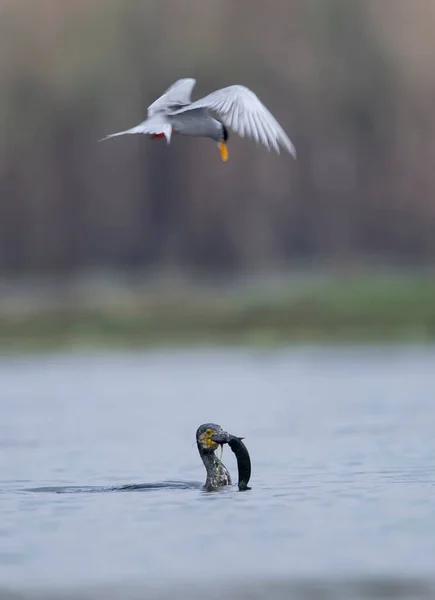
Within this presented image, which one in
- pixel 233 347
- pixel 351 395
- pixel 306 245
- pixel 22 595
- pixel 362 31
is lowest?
pixel 22 595

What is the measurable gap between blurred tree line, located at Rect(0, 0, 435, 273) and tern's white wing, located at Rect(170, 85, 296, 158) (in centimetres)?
2683

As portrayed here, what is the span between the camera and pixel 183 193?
4025 centimetres

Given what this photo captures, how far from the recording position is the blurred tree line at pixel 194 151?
39.9 m

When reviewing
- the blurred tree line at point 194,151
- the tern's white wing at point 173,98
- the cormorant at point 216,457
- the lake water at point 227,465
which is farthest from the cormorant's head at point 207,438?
the blurred tree line at point 194,151

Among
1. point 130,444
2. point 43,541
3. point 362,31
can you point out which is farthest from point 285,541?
point 362,31

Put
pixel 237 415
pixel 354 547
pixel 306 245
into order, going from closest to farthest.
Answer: pixel 354 547 < pixel 237 415 < pixel 306 245

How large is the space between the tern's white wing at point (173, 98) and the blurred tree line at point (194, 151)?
2604 cm

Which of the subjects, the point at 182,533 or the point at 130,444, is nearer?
the point at 182,533

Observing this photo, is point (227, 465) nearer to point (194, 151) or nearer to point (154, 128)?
point (154, 128)

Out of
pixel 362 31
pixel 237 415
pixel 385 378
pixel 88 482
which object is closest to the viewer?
pixel 88 482

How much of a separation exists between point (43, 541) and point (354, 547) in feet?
6.01

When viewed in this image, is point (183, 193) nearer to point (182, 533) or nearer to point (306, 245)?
point (306, 245)

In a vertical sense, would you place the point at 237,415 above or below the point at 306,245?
below

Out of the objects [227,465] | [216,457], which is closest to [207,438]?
[216,457]
